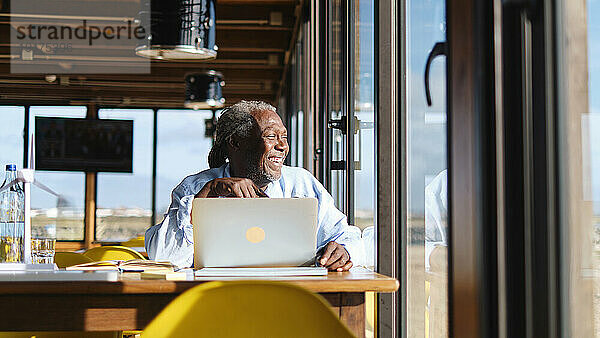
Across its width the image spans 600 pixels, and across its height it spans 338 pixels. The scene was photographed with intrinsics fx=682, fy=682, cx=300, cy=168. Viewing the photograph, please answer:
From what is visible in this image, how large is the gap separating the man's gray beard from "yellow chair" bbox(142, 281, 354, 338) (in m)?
1.90

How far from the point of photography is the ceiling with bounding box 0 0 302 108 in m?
7.45

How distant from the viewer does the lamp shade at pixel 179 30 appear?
14.9 ft

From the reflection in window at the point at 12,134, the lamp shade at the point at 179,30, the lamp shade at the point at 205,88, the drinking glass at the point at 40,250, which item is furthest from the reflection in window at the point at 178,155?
the drinking glass at the point at 40,250

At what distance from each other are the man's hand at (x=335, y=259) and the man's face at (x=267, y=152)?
102cm

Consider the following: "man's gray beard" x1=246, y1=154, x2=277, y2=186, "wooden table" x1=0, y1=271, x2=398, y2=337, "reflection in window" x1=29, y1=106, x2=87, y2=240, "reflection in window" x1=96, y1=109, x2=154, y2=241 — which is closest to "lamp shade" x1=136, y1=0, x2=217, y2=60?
"man's gray beard" x1=246, y1=154, x2=277, y2=186

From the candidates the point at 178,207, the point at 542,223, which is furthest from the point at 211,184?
the point at 542,223

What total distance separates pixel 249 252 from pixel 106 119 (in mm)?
10699

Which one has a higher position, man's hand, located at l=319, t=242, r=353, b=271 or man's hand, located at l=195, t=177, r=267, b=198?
man's hand, located at l=195, t=177, r=267, b=198

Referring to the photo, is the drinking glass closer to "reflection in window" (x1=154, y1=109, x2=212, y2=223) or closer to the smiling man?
the smiling man

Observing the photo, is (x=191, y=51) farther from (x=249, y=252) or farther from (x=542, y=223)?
(x=542, y=223)

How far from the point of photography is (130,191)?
493 inches

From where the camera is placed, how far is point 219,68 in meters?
9.91

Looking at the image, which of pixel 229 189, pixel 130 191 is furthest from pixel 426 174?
pixel 130 191

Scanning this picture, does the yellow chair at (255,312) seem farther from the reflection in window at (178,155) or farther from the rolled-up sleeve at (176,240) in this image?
the reflection in window at (178,155)
